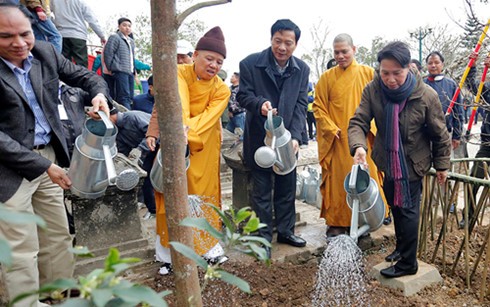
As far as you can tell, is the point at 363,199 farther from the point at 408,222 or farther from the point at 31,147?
the point at 31,147

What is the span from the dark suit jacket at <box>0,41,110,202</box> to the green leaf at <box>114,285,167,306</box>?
137cm

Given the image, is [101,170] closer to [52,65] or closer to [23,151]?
[23,151]

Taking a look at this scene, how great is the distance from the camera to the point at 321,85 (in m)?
3.30

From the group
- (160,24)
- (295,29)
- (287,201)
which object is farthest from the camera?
(287,201)

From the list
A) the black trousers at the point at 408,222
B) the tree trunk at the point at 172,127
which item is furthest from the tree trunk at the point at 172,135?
the black trousers at the point at 408,222

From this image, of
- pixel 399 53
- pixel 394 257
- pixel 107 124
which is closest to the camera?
pixel 107 124

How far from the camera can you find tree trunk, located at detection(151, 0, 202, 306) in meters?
1.12

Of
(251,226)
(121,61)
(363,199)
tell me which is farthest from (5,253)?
(121,61)

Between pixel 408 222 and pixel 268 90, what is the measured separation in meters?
1.35

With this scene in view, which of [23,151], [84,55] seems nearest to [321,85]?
[23,151]

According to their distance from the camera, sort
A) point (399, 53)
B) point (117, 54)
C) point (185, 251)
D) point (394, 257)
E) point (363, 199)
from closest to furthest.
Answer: point (185, 251) → point (363, 199) → point (399, 53) → point (394, 257) → point (117, 54)

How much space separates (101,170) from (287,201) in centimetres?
164

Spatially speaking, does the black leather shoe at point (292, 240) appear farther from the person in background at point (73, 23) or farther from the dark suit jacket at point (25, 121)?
the person in background at point (73, 23)

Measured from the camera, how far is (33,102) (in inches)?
73.0
